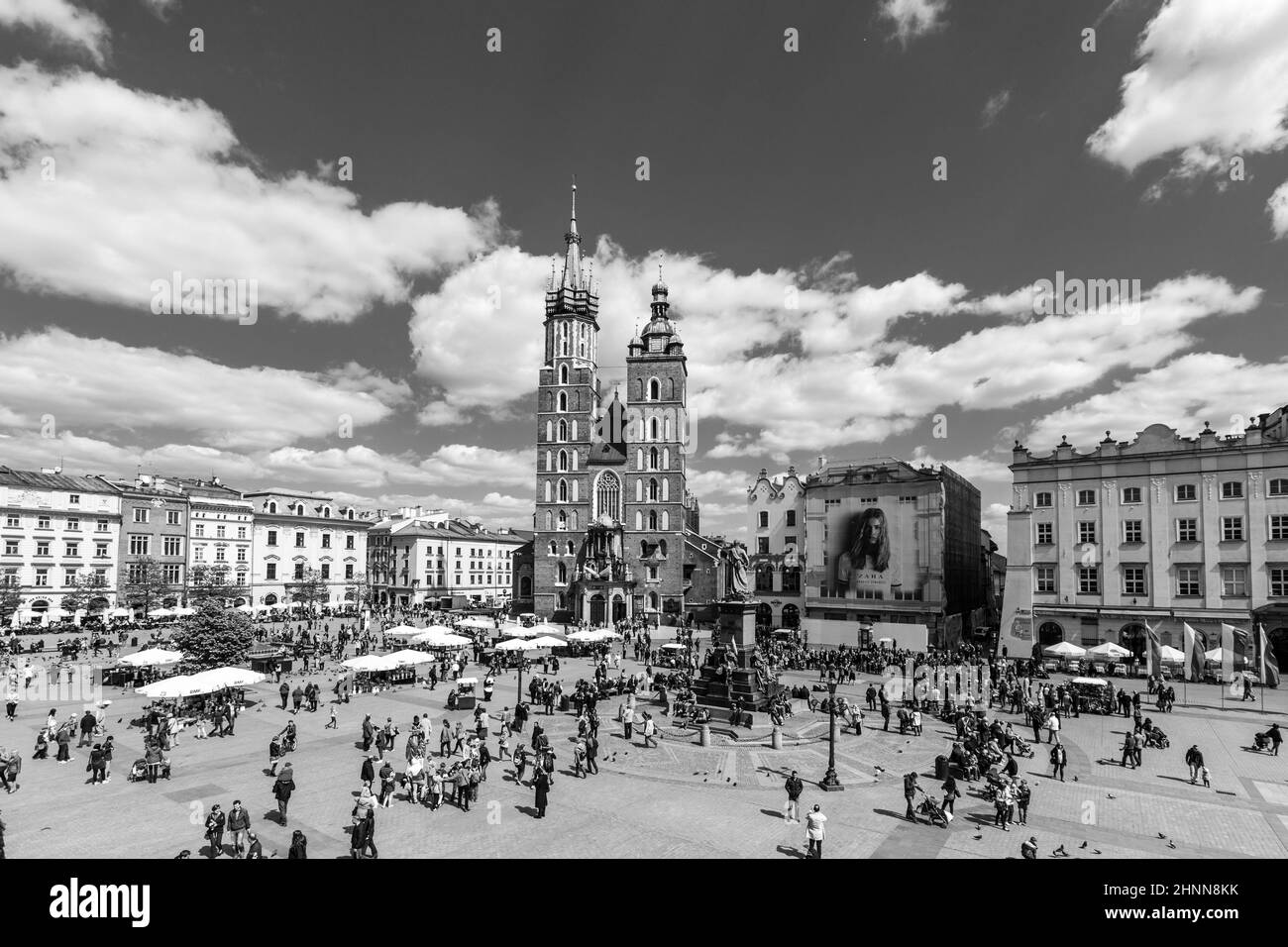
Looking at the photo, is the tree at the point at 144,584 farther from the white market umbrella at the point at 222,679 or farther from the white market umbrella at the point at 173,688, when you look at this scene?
the white market umbrella at the point at 173,688

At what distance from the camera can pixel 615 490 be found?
3029 inches

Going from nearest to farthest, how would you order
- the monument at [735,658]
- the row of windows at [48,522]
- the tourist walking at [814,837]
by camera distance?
1. the tourist walking at [814,837]
2. the monument at [735,658]
3. the row of windows at [48,522]

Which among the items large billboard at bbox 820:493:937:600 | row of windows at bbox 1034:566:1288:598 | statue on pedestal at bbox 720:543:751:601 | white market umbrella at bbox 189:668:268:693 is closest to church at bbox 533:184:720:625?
large billboard at bbox 820:493:937:600

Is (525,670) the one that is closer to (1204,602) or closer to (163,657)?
(163,657)

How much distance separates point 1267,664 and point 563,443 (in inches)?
2428

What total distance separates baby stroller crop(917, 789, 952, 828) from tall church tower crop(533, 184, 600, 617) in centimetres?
5887

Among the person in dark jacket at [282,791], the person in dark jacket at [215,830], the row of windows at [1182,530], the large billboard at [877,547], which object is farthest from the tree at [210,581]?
the row of windows at [1182,530]

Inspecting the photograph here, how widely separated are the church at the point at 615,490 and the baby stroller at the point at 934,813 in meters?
53.0

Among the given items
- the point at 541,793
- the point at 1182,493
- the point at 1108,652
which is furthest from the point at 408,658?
the point at 1182,493

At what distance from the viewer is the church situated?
71.7 m

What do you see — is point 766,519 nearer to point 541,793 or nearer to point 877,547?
point 877,547

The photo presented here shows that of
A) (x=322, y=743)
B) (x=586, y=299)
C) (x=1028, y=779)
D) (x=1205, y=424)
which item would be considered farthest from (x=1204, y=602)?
(x=586, y=299)

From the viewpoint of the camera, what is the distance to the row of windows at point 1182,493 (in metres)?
39.6

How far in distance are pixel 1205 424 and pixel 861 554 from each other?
24.4 metres
